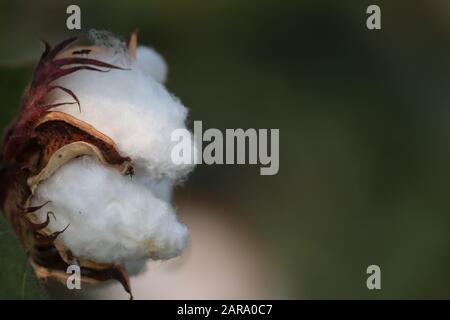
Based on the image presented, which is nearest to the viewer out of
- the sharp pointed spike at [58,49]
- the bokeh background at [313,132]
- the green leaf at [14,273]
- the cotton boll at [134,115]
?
the green leaf at [14,273]

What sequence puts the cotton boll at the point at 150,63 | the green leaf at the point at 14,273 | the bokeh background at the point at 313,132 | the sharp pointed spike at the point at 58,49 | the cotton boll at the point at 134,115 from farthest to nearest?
the bokeh background at the point at 313,132 → the cotton boll at the point at 150,63 → the sharp pointed spike at the point at 58,49 → the cotton boll at the point at 134,115 → the green leaf at the point at 14,273

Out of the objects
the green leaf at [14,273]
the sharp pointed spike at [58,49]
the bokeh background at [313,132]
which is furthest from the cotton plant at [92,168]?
the bokeh background at [313,132]

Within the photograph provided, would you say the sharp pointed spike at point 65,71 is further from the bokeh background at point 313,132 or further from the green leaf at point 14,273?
the bokeh background at point 313,132

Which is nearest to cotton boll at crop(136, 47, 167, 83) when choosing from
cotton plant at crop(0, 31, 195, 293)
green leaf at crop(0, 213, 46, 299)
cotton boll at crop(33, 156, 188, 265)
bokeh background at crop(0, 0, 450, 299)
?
cotton plant at crop(0, 31, 195, 293)

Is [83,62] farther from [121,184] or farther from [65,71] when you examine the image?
[121,184]

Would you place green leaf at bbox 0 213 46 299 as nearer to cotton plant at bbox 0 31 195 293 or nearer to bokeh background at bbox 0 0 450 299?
cotton plant at bbox 0 31 195 293

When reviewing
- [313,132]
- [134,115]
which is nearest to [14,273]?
[134,115]

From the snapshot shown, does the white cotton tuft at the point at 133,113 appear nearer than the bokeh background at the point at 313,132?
Yes

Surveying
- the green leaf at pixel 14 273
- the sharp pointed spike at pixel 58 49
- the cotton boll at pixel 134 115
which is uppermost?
the sharp pointed spike at pixel 58 49
